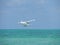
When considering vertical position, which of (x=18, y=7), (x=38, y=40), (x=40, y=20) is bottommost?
(x=38, y=40)

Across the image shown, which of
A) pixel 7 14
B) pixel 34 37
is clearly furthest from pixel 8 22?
pixel 34 37

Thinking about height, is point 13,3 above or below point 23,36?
above

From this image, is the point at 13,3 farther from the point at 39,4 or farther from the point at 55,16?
the point at 55,16

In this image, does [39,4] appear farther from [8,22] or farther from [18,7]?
[8,22]

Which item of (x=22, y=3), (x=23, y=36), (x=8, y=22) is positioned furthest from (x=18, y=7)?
(x=23, y=36)

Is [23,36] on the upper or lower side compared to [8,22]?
lower
